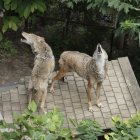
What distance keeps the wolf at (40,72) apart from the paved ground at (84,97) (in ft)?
1.30

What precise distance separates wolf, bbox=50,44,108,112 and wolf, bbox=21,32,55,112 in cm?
50

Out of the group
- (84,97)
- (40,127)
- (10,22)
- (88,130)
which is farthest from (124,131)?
(10,22)

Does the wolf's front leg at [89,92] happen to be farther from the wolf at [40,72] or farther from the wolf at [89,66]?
the wolf at [40,72]

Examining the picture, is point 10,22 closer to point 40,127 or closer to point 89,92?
point 89,92

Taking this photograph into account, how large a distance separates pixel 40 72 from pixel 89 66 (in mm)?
893

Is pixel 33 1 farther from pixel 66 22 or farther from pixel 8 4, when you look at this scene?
pixel 66 22

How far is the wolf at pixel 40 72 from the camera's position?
7.78m

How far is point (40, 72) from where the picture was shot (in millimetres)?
7754

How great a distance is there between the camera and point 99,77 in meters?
8.03

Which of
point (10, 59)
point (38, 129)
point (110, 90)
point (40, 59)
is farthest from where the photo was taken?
point (10, 59)

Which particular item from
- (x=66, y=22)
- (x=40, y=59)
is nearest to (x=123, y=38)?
(x=66, y=22)

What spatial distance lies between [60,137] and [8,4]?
5.75 meters

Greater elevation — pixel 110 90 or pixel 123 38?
pixel 123 38

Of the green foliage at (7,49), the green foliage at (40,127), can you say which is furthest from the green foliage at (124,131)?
the green foliage at (7,49)
